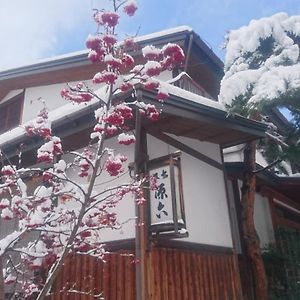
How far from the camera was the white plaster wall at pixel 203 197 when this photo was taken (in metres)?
6.69

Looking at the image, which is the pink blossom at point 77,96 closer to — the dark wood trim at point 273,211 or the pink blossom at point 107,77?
the pink blossom at point 107,77

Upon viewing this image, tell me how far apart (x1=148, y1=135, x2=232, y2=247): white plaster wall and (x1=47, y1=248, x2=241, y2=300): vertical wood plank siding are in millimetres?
417

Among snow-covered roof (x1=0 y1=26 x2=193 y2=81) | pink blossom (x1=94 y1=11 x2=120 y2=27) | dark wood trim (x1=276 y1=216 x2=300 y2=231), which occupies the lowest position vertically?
pink blossom (x1=94 y1=11 x2=120 y2=27)

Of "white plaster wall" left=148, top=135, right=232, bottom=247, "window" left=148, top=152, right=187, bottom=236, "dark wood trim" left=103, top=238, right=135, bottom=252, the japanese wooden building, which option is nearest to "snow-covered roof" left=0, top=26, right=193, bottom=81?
the japanese wooden building

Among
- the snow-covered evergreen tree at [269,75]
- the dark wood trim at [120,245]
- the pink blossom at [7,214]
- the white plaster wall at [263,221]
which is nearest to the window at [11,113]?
the dark wood trim at [120,245]

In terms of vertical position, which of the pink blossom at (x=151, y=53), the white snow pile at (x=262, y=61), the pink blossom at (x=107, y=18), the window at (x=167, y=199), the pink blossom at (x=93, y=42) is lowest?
the window at (x=167, y=199)

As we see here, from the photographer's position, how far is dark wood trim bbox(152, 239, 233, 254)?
589 cm

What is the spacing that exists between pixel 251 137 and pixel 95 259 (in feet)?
13.2

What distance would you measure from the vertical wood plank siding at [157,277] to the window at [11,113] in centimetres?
626

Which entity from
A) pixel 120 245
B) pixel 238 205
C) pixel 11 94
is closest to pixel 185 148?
pixel 120 245

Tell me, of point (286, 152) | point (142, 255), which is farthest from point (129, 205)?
→ point (286, 152)

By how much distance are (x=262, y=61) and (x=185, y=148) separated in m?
2.41

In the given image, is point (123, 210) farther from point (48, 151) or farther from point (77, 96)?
point (77, 96)

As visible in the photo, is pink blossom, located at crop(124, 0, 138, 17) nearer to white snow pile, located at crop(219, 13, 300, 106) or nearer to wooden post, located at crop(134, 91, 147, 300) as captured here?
wooden post, located at crop(134, 91, 147, 300)
